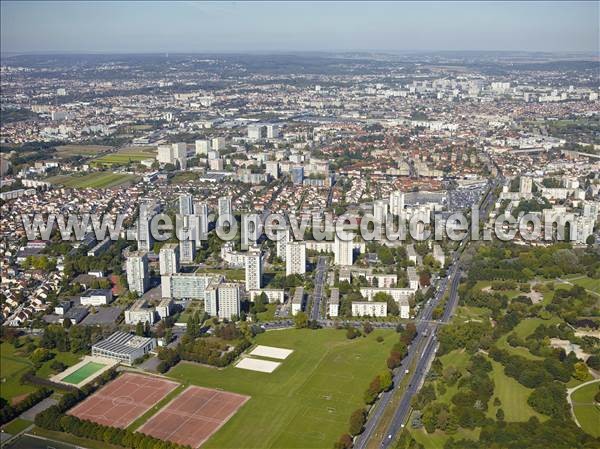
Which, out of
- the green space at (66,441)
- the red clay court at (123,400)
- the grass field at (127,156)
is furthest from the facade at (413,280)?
the grass field at (127,156)

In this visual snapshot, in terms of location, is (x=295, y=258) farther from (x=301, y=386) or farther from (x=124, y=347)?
(x=301, y=386)

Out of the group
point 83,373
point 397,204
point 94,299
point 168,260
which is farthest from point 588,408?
point 397,204

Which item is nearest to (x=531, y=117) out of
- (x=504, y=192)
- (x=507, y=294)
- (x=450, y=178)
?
(x=450, y=178)

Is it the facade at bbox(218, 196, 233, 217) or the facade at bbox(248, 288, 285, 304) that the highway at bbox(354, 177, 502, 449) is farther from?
the facade at bbox(218, 196, 233, 217)

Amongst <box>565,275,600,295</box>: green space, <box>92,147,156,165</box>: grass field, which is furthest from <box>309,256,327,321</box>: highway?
<box>92,147,156,165</box>: grass field

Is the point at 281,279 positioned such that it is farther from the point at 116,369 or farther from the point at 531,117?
the point at 531,117

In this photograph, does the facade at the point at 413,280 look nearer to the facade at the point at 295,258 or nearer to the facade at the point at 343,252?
the facade at the point at 343,252
